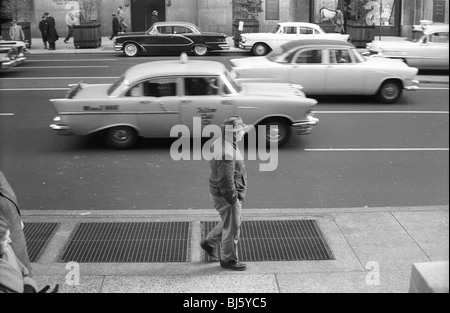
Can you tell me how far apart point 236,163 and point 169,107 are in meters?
4.98

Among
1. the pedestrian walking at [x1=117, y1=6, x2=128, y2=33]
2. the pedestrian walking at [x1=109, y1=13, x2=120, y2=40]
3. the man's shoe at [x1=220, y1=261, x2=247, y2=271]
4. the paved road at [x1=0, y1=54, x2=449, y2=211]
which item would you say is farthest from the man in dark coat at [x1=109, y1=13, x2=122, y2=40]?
the man's shoe at [x1=220, y1=261, x2=247, y2=271]

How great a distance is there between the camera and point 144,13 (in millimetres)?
19953

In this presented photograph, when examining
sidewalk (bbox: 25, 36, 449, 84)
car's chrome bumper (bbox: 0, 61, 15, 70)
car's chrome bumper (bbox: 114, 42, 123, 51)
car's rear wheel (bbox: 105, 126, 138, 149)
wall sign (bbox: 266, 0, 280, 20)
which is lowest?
car's rear wheel (bbox: 105, 126, 138, 149)

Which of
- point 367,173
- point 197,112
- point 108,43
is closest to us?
point 367,173

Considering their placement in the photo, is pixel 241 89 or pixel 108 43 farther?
pixel 108 43

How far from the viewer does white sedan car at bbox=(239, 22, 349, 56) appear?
19.9 metres

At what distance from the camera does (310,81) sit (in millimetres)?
15273

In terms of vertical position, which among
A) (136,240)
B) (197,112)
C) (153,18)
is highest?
(153,18)

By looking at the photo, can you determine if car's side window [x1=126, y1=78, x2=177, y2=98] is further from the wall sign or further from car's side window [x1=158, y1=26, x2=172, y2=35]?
car's side window [x1=158, y1=26, x2=172, y2=35]

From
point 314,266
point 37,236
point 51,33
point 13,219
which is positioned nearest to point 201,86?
point 37,236

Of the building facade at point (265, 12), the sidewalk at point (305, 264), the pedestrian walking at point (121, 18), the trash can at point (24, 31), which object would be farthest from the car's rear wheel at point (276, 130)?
the trash can at point (24, 31)
